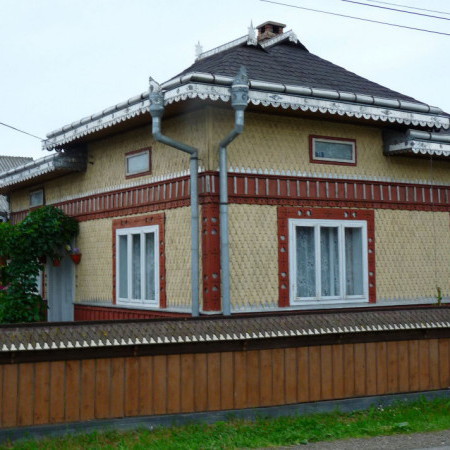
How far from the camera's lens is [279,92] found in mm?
10859

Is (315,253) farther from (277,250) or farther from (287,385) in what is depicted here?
(287,385)

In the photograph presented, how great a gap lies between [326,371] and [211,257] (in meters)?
2.36

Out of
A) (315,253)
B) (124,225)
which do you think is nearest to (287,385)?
(315,253)

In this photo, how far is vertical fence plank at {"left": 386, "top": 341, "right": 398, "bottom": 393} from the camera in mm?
10242

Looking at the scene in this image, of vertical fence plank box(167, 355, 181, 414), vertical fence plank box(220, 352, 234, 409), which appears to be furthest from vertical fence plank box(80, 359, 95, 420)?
vertical fence plank box(220, 352, 234, 409)

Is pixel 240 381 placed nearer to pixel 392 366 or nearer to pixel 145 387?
pixel 145 387

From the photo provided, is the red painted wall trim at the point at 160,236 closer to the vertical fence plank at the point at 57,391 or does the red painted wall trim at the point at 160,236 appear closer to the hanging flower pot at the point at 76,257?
the hanging flower pot at the point at 76,257

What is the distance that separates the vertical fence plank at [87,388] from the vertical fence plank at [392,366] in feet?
13.8

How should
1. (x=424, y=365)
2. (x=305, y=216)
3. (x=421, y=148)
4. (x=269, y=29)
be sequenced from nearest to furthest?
(x=424, y=365), (x=305, y=216), (x=421, y=148), (x=269, y=29)

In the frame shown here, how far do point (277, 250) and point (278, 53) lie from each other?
4178 millimetres

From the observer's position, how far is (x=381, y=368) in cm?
1020

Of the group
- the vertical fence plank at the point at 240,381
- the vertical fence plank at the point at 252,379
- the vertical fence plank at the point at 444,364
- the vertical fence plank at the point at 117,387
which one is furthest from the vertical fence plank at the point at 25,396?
the vertical fence plank at the point at 444,364

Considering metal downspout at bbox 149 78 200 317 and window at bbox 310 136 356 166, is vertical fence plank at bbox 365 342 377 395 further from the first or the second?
window at bbox 310 136 356 166

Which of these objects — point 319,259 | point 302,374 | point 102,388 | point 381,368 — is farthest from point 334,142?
point 102,388
